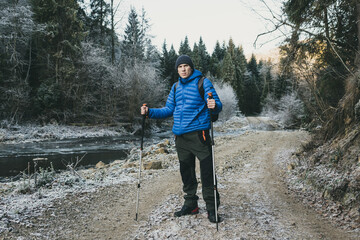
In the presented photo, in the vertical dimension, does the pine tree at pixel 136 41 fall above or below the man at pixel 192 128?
above

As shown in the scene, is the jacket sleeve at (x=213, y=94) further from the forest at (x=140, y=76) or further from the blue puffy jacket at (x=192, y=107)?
the forest at (x=140, y=76)

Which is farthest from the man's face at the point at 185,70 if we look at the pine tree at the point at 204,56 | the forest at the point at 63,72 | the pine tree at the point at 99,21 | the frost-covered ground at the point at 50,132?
the pine tree at the point at 204,56

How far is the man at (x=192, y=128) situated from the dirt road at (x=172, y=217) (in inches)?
15.5

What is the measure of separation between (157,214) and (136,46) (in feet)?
102

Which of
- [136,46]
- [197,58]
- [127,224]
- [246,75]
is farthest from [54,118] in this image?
[246,75]

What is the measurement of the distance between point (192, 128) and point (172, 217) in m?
1.61

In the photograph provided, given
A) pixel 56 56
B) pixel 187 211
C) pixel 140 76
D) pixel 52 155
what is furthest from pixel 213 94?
pixel 56 56

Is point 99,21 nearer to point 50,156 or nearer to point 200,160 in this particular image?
point 50,156

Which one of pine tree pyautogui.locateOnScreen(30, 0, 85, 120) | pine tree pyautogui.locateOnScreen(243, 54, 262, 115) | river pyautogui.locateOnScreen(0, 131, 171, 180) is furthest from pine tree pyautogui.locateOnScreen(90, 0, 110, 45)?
pine tree pyautogui.locateOnScreen(243, 54, 262, 115)

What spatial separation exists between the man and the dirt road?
15.5 inches

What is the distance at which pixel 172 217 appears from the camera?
4.04 m

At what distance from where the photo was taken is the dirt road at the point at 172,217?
3.55 meters

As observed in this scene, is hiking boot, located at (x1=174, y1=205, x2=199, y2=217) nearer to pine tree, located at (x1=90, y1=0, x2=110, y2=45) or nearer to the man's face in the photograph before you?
the man's face

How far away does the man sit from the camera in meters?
3.63
